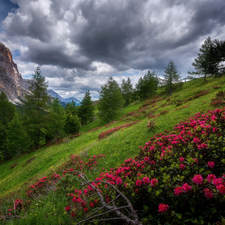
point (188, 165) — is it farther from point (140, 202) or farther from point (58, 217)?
point (58, 217)

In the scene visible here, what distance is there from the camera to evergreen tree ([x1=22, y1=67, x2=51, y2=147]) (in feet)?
74.3

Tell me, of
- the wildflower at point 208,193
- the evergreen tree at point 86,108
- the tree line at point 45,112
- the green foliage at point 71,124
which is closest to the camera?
the wildflower at point 208,193

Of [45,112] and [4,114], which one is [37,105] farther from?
[4,114]

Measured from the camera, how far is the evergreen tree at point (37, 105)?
74.3 ft

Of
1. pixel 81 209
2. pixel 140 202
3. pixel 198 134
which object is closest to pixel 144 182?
pixel 140 202

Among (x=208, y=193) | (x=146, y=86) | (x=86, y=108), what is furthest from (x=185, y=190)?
(x=146, y=86)

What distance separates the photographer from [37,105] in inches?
902

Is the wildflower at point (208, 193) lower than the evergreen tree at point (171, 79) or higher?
lower

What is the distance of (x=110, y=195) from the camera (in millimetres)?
2875

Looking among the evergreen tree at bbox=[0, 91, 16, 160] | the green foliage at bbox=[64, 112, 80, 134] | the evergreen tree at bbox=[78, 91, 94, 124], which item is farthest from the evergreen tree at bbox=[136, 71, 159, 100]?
the evergreen tree at bbox=[0, 91, 16, 160]

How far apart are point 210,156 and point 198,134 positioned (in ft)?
4.01

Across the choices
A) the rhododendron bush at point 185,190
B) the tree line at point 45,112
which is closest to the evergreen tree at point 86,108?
the tree line at point 45,112

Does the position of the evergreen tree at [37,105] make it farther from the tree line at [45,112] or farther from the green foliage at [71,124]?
the green foliage at [71,124]

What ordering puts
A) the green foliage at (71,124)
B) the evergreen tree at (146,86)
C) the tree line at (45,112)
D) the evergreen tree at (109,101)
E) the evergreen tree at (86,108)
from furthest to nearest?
the evergreen tree at (146,86) < the evergreen tree at (86,108) < the evergreen tree at (109,101) < the green foliage at (71,124) < the tree line at (45,112)
